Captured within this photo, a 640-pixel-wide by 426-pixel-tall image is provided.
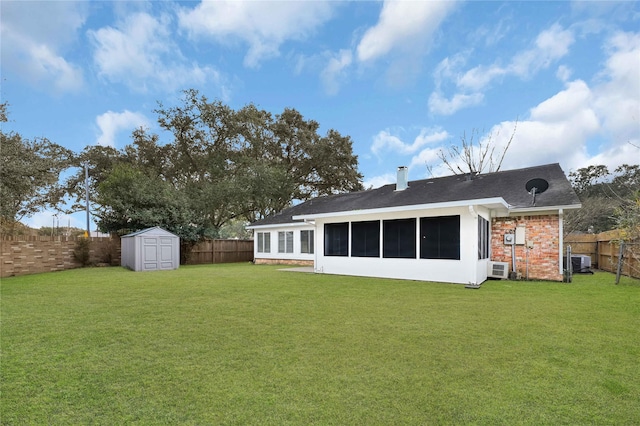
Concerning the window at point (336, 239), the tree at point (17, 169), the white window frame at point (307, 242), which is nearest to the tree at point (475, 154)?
the white window frame at point (307, 242)

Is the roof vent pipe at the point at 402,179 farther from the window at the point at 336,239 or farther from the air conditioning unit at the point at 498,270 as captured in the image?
the air conditioning unit at the point at 498,270

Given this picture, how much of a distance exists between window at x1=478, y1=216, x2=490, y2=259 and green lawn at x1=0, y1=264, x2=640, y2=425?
3.02m

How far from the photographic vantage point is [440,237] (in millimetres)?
9320

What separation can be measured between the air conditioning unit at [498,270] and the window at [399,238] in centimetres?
257

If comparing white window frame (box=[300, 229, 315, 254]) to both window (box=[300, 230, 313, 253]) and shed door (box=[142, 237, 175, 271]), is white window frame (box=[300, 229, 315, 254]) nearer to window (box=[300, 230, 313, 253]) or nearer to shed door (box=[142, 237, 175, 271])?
window (box=[300, 230, 313, 253])

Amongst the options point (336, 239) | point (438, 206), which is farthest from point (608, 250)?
point (336, 239)

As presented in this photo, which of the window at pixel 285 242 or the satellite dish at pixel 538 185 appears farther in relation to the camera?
the window at pixel 285 242

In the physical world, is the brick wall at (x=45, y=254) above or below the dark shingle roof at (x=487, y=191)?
below

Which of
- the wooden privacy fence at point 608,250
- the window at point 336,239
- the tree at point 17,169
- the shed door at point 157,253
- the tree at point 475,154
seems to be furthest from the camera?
the tree at point 475,154

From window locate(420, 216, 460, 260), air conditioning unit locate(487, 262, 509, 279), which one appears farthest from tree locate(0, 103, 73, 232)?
air conditioning unit locate(487, 262, 509, 279)

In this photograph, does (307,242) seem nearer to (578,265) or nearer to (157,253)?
(157,253)

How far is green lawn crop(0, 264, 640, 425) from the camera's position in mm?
2283

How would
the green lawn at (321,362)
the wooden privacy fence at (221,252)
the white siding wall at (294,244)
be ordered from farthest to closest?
the wooden privacy fence at (221,252) → the white siding wall at (294,244) → the green lawn at (321,362)

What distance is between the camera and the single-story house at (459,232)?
900 cm
